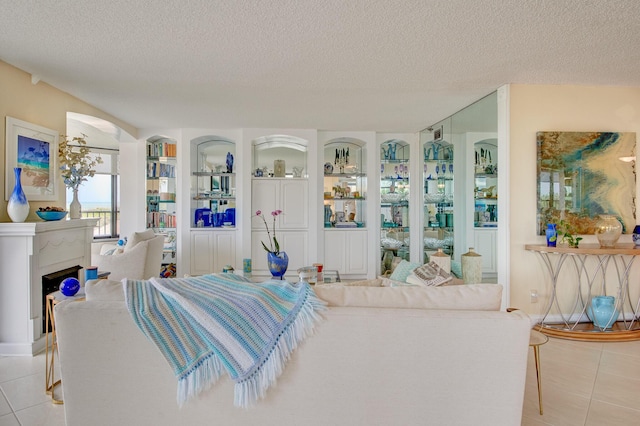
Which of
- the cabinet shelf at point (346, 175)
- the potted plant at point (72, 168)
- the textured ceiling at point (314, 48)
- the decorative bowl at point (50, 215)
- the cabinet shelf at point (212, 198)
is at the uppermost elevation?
the textured ceiling at point (314, 48)

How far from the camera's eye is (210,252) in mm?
5922

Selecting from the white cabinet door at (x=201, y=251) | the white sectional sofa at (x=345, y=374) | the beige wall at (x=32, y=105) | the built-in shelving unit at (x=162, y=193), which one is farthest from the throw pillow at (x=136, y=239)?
the white sectional sofa at (x=345, y=374)

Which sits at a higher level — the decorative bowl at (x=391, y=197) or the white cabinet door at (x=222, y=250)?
the decorative bowl at (x=391, y=197)

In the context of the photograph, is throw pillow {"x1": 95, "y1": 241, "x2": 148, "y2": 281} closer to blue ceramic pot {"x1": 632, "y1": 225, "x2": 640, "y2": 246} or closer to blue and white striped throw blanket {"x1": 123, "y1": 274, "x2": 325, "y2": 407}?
blue and white striped throw blanket {"x1": 123, "y1": 274, "x2": 325, "y2": 407}

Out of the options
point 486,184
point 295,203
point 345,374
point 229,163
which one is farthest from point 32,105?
point 486,184

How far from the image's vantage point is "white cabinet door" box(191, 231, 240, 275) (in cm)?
591

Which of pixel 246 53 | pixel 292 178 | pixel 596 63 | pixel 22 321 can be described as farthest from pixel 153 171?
pixel 596 63

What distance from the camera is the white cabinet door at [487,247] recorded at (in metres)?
4.24

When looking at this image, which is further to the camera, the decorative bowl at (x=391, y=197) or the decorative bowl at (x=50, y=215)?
the decorative bowl at (x=391, y=197)

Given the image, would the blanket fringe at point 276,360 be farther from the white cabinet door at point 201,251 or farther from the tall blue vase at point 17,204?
the white cabinet door at point 201,251

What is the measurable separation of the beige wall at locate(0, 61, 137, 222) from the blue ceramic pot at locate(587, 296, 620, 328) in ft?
18.3

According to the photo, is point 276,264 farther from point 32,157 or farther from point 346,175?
point 346,175

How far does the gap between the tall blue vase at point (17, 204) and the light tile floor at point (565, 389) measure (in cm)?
117

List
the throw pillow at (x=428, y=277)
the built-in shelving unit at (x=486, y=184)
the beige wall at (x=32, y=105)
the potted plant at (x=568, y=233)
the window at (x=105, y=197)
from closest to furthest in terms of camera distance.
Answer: the throw pillow at (x=428, y=277) → the beige wall at (x=32, y=105) → the potted plant at (x=568, y=233) → the built-in shelving unit at (x=486, y=184) → the window at (x=105, y=197)
